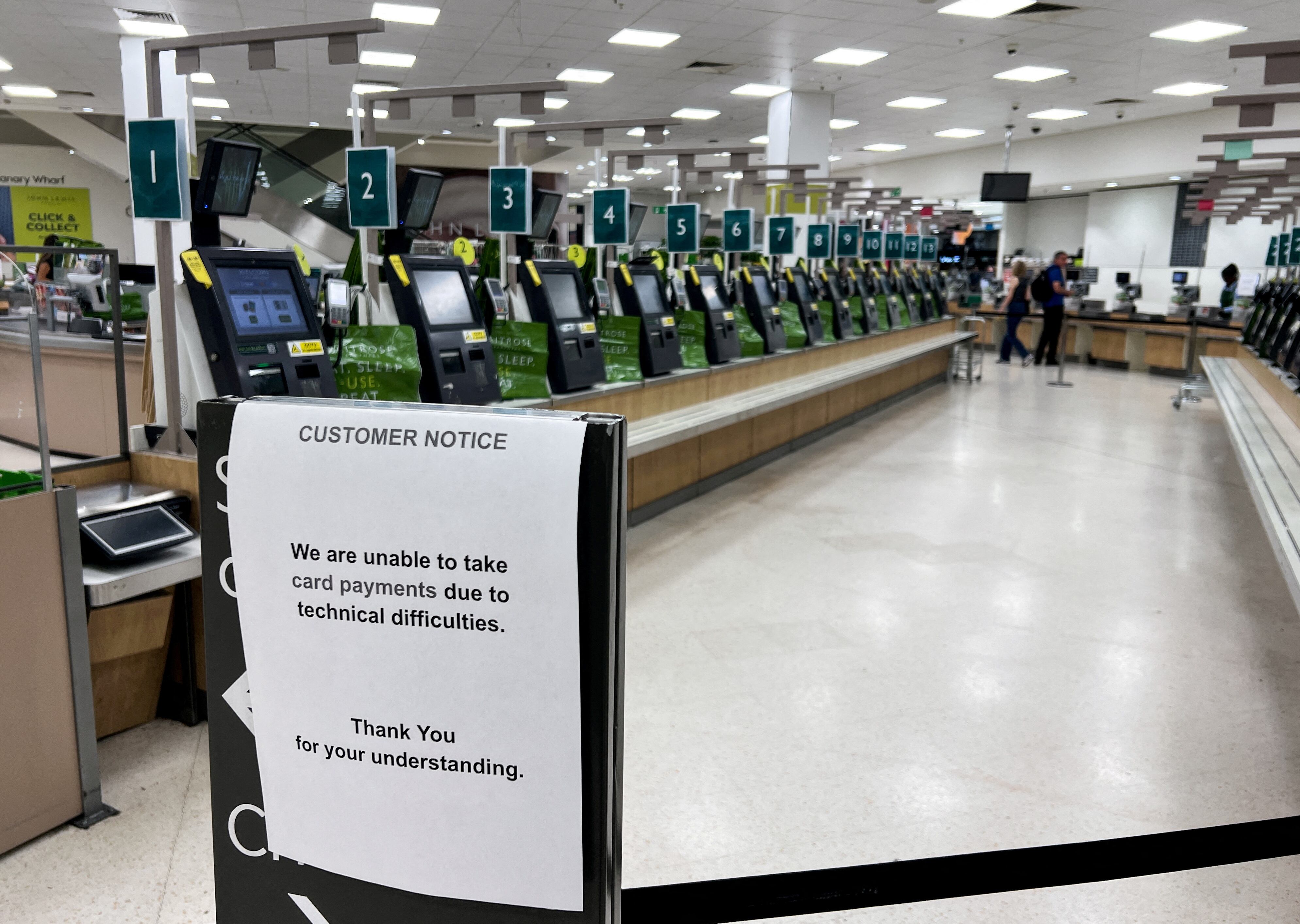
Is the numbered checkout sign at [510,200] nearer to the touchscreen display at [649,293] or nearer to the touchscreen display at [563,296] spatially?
the touchscreen display at [563,296]

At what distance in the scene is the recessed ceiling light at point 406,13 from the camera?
891 cm

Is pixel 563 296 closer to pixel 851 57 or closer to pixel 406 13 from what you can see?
pixel 406 13

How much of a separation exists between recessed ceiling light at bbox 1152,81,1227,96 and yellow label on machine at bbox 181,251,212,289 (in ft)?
42.8

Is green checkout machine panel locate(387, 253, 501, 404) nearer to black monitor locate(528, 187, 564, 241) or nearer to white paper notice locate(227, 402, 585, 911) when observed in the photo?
black monitor locate(528, 187, 564, 241)

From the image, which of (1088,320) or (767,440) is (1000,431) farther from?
(1088,320)

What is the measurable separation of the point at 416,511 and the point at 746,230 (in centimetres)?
656

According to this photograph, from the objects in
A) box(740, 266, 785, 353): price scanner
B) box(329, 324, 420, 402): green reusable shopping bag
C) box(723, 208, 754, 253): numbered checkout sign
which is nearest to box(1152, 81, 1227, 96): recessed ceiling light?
box(723, 208, 754, 253): numbered checkout sign

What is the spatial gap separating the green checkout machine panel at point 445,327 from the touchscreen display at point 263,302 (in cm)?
57

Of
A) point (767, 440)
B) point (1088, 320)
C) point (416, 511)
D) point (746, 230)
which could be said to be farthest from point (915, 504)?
point (1088, 320)

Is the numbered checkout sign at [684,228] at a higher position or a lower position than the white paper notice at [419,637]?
higher

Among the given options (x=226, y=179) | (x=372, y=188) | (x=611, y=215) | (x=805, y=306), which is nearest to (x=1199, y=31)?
(x=805, y=306)

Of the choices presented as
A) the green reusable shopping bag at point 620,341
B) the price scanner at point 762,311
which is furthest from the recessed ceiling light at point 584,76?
the green reusable shopping bag at point 620,341

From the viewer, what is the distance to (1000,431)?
812 cm

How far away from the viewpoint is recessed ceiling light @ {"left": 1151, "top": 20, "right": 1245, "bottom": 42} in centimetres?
928
